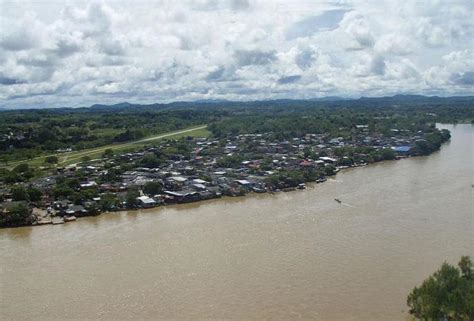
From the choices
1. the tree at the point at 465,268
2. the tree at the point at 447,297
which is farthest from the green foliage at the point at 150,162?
the tree at the point at 465,268

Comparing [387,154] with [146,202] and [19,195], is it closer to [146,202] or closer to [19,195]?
[146,202]

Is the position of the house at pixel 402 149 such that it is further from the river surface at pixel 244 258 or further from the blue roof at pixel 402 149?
the river surface at pixel 244 258

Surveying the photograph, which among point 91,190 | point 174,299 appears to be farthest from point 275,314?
point 91,190

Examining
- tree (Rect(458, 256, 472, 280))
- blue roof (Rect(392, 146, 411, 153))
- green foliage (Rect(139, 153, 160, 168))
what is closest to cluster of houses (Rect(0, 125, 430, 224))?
blue roof (Rect(392, 146, 411, 153))

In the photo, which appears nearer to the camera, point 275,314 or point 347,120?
point 275,314

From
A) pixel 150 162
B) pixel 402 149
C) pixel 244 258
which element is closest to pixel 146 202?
pixel 244 258

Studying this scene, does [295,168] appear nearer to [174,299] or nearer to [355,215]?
[355,215]
